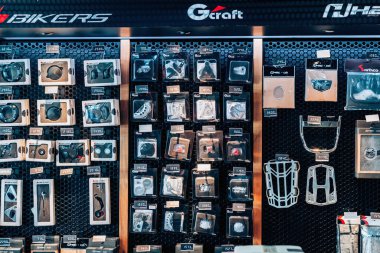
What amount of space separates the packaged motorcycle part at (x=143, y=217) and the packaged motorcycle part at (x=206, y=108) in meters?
0.79

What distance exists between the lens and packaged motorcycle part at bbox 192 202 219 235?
4.17 meters

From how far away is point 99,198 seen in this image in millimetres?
4262

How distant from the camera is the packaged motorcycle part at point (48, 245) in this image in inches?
168

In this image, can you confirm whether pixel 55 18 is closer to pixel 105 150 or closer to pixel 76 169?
pixel 105 150

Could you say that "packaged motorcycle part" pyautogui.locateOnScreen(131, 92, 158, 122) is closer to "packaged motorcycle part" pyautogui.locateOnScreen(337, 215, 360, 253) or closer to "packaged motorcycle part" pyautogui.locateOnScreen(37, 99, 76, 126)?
"packaged motorcycle part" pyautogui.locateOnScreen(37, 99, 76, 126)

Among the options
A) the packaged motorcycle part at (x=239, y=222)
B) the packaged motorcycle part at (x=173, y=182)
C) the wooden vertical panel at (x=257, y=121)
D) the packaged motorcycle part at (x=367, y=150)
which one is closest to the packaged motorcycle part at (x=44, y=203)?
the packaged motorcycle part at (x=173, y=182)

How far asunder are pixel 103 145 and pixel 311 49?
1.81 meters

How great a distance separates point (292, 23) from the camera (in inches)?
143

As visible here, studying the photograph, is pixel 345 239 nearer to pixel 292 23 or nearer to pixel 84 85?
pixel 292 23

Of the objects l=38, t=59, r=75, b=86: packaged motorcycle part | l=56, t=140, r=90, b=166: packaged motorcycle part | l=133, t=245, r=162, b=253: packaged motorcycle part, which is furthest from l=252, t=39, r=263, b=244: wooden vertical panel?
l=38, t=59, r=75, b=86: packaged motorcycle part

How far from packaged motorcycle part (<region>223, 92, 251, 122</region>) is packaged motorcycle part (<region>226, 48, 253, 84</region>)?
4.5 inches

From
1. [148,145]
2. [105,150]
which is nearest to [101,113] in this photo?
[105,150]

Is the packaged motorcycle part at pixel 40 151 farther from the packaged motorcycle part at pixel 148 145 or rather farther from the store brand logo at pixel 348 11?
the store brand logo at pixel 348 11

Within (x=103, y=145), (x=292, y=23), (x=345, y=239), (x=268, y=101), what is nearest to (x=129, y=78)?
(x=103, y=145)
